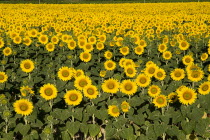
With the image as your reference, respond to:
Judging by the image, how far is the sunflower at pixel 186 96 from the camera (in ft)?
14.3

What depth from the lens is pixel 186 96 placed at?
4359mm

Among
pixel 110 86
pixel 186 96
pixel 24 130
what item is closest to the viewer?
pixel 24 130

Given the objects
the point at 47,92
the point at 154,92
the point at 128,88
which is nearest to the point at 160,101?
the point at 154,92

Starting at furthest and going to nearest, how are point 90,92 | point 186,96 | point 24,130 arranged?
point 90,92, point 186,96, point 24,130

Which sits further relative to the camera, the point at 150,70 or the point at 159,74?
the point at 150,70

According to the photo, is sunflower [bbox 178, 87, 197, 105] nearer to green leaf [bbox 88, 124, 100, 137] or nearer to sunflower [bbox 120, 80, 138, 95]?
sunflower [bbox 120, 80, 138, 95]

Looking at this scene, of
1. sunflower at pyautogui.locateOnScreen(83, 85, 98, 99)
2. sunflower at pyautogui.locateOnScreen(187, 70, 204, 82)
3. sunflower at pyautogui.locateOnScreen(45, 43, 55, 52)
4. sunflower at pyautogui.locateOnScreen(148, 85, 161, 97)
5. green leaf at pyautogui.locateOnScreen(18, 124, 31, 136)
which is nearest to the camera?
green leaf at pyautogui.locateOnScreen(18, 124, 31, 136)

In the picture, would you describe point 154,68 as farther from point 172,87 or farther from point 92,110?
point 92,110

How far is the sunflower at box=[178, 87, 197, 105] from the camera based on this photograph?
14.3 ft

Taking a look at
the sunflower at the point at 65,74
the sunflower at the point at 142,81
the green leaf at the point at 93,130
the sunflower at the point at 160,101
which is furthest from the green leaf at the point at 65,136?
the sunflower at the point at 142,81

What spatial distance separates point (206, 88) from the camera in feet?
15.0

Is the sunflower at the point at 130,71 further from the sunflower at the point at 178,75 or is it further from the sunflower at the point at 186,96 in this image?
the sunflower at the point at 186,96

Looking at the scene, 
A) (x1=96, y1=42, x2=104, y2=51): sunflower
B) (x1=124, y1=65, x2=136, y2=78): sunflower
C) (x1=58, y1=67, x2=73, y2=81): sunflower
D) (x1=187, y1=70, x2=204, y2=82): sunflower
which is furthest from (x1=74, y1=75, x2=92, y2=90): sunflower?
(x1=96, y1=42, x2=104, y2=51): sunflower

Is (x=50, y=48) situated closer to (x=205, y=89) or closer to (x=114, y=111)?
(x=114, y=111)
